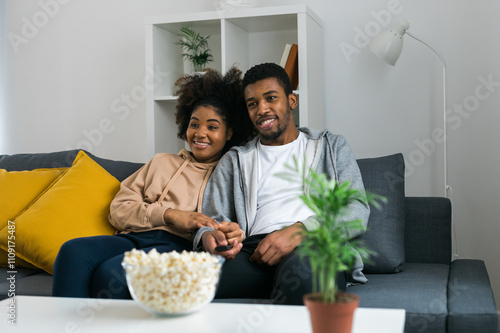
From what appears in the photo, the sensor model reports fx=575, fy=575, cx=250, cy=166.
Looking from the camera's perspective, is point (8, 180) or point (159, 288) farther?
point (8, 180)

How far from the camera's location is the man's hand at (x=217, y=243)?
5.97ft

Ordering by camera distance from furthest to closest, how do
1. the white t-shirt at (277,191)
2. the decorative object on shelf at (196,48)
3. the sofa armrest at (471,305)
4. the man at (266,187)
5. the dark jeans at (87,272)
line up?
the decorative object on shelf at (196,48)
the white t-shirt at (277,191)
the man at (266,187)
the dark jeans at (87,272)
the sofa armrest at (471,305)

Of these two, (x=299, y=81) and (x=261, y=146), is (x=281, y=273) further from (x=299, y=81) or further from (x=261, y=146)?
(x=299, y=81)

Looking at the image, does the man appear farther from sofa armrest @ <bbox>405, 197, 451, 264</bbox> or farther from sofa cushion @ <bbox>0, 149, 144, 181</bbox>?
sofa cushion @ <bbox>0, 149, 144, 181</bbox>

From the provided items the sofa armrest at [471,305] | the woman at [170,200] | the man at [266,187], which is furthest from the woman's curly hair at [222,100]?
the sofa armrest at [471,305]

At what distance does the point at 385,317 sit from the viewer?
4.04 ft

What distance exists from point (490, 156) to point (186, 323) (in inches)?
76.6

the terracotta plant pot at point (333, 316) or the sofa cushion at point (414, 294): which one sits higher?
the terracotta plant pot at point (333, 316)

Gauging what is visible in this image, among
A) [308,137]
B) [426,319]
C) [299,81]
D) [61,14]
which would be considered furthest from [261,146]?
[61,14]

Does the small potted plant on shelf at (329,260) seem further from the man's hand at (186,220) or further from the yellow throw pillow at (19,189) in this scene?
the yellow throw pillow at (19,189)

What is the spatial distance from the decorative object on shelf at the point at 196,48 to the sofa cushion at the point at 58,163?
64 centimetres

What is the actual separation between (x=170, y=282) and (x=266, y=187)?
3.03 ft

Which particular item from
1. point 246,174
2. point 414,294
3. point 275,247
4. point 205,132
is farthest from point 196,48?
point 414,294

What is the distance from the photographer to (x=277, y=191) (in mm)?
2104
